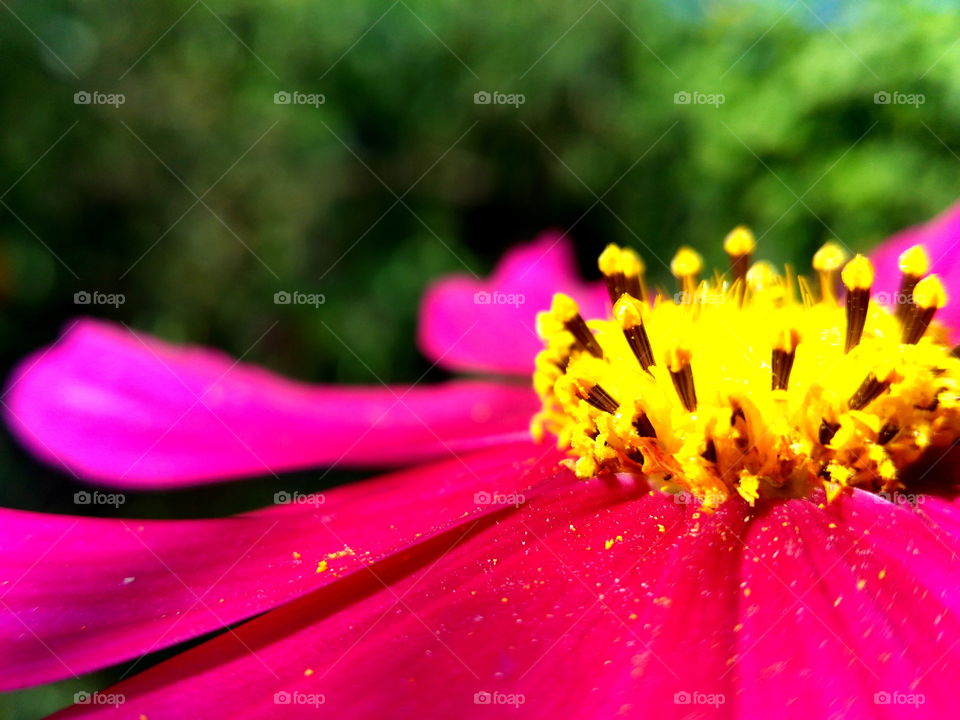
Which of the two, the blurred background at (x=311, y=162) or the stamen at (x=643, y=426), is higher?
the blurred background at (x=311, y=162)

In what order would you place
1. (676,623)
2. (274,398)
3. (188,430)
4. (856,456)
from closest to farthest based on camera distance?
(676,623) → (856,456) → (188,430) → (274,398)

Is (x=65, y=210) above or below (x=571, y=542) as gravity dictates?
above

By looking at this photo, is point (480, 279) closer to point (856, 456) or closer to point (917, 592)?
point (856, 456)

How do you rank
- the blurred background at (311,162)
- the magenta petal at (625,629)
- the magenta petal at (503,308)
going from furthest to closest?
the blurred background at (311,162), the magenta petal at (503,308), the magenta petal at (625,629)

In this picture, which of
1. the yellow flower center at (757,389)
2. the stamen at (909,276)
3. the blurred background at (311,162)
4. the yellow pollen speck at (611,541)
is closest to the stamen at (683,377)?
the yellow flower center at (757,389)

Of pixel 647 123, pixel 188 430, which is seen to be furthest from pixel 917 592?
pixel 647 123

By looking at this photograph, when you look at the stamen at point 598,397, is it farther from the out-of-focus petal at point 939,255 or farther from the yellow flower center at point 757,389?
the out-of-focus petal at point 939,255
